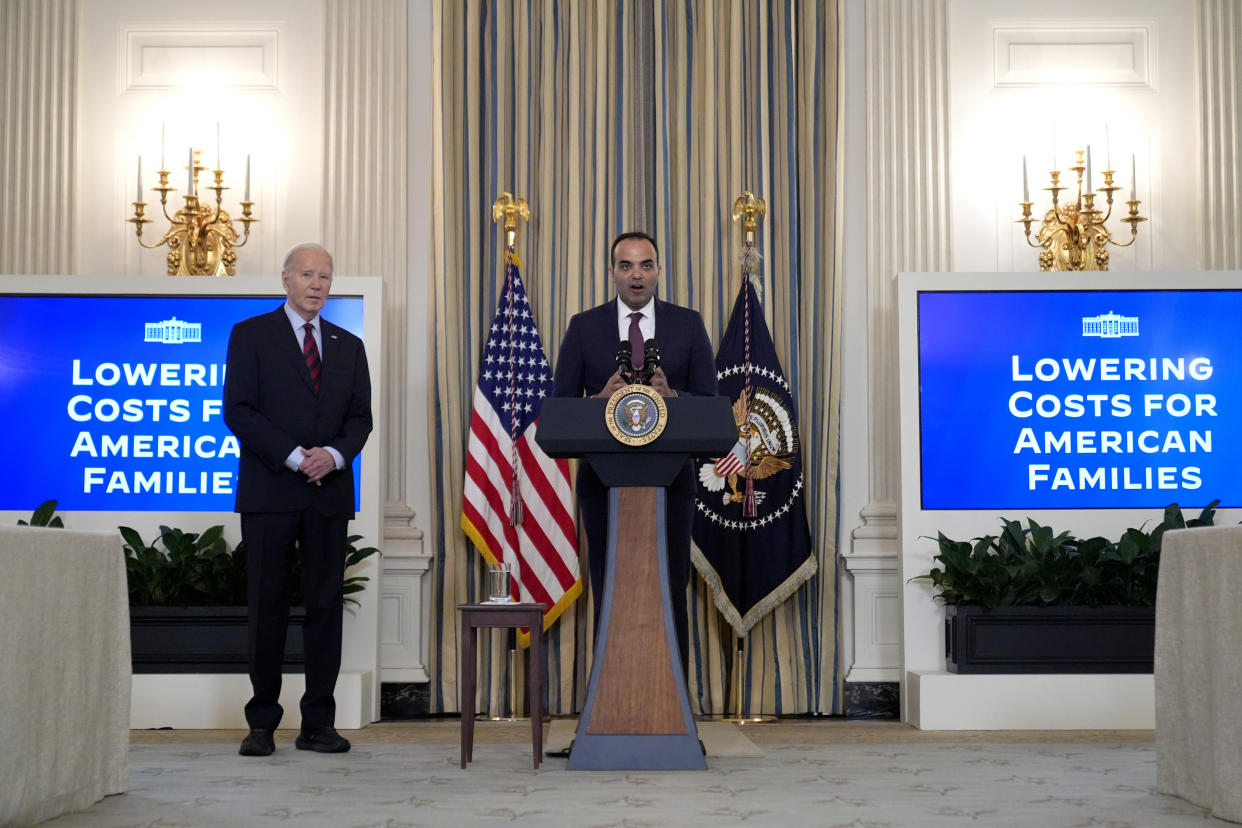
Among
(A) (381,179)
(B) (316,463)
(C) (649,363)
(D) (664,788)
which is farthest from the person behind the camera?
(A) (381,179)

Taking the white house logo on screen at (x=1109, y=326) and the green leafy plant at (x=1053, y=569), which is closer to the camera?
the green leafy plant at (x=1053, y=569)

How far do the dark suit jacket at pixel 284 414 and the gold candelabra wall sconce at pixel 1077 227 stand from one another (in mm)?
3256

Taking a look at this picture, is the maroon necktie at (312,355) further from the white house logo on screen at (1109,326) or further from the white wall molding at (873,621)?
the white house logo on screen at (1109,326)

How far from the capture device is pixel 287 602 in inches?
171

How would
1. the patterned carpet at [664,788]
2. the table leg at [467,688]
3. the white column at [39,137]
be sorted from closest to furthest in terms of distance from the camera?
the patterned carpet at [664,788] → the table leg at [467,688] → the white column at [39,137]

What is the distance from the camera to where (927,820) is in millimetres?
3033

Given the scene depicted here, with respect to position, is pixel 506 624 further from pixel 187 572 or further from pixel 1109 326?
pixel 1109 326

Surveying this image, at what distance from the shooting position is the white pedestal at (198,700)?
5074 millimetres

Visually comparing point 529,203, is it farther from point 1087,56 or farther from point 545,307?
point 1087,56

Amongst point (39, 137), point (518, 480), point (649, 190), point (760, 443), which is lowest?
point (518, 480)

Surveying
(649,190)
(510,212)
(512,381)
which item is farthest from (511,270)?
(649,190)

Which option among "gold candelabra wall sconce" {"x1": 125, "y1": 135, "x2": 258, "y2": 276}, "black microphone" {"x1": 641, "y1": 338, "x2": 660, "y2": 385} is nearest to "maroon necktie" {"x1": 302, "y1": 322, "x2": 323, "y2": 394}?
"black microphone" {"x1": 641, "y1": 338, "x2": 660, "y2": 385}

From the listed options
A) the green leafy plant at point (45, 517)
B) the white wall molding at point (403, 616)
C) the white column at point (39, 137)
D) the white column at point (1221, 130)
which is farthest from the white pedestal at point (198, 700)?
the white column at point (1221, 130)

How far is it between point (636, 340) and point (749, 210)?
1705mm
